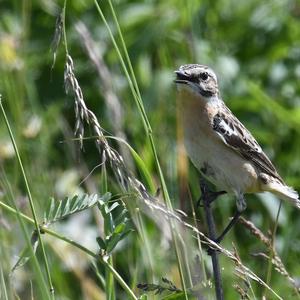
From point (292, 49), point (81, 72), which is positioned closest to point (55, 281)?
point (81, 72)

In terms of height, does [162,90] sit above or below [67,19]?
below

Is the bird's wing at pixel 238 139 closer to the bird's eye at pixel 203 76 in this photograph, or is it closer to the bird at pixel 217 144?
the bird at pixel 217 144

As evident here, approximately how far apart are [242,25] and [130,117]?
55.6 inches

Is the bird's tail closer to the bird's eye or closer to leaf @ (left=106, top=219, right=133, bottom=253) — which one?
the bird's eye

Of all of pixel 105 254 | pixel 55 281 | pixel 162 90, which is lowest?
pixel 55 281

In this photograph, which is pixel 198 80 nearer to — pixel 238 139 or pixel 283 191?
pixel 238 139

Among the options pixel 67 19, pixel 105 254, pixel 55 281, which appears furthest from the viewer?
pixel 67 19

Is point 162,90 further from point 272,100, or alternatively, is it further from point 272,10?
point 272,10

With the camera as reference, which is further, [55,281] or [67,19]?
[67,19]

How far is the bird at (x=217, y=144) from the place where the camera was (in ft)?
14.2

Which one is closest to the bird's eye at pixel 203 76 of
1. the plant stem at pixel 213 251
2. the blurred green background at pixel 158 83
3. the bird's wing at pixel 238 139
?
the bird's wing at pixel 238 139

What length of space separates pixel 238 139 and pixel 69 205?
208 centimetres

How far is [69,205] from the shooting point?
2666mm

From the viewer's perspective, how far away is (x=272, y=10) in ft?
21.4
